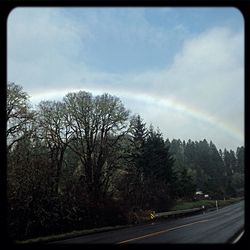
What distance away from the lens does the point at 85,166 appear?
1181 inches

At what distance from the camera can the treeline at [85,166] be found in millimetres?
13680

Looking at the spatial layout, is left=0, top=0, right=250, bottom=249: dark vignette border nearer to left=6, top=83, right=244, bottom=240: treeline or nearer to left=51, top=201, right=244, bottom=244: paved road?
left=51, top=201, right=244, bottom=244: paved road

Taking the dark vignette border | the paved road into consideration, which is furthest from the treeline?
the dark vignette border

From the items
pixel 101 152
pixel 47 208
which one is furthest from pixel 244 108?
pixel 101 152

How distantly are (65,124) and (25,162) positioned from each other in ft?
50.5
